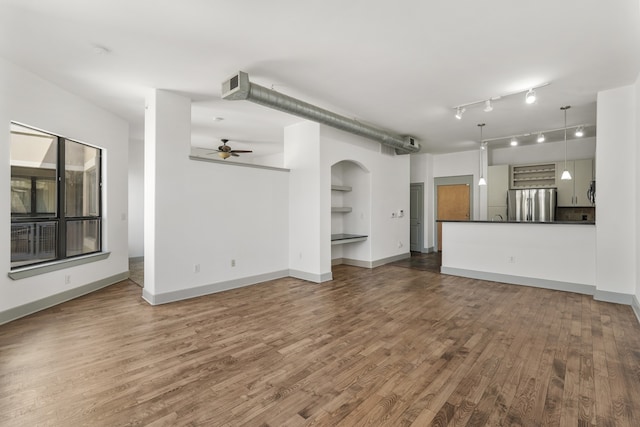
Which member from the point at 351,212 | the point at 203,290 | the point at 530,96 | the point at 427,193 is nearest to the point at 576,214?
the point at 427,193

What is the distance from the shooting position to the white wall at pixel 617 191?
4.17m

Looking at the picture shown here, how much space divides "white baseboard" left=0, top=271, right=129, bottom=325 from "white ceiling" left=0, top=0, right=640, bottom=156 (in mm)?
2949

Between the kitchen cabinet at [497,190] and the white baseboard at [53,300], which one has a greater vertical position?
the kitchen cabinet at [497,190]

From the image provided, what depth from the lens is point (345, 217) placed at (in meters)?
7.29

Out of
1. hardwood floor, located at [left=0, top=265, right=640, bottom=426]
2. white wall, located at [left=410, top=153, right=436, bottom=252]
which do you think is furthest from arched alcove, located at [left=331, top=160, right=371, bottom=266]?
white wall, located at [left=410, top=153, right=436, bottom=252]

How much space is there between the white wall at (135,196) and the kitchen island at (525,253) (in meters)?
7.31

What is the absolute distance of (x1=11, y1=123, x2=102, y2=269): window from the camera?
3840mm

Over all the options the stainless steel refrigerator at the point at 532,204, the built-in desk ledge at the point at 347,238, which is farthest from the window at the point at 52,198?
the stainless steel refrigerator at the point at 532,204

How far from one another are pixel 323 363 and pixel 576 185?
7.28 meters

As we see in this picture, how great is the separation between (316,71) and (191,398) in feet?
11.8

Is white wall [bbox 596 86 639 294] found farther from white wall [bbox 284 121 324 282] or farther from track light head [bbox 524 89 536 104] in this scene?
white wall [bbox 284 121 324 282]

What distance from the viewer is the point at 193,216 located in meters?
4.55

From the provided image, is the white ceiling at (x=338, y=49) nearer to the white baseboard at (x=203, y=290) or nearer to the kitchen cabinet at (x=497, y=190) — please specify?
→ the kitchen cabinet at (x=497, y=190)

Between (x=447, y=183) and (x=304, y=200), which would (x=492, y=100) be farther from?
(x=447, y=183)
